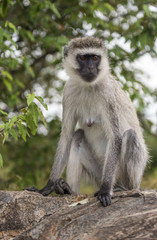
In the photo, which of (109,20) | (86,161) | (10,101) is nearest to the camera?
(86,161)

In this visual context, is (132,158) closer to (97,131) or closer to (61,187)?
(97,131)

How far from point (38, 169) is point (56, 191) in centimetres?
312

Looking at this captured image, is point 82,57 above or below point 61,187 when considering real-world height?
above

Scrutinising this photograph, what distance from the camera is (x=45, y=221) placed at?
4.67 metres

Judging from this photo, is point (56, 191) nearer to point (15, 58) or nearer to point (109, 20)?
point (15, 58)

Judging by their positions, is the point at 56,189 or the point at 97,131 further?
the point at 97,131

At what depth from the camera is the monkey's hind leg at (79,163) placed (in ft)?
19.4

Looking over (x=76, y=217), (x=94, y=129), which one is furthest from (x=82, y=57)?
(x=76, y=217)

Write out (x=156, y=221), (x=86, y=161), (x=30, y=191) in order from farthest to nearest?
1. (x=86, y=161)
2. (x=30, y=191)
3. (x=156, y=221)

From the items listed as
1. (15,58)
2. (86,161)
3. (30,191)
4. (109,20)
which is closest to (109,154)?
(86,161)

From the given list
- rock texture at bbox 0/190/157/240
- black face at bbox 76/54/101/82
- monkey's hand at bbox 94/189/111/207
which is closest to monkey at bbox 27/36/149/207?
black face at bbox 76/54/101/82

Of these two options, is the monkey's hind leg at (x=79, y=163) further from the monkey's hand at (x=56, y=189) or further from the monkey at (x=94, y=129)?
the monkey's hand at (x=56, y=189)

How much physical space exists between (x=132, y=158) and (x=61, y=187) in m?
1.14

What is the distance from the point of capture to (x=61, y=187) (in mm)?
5555
